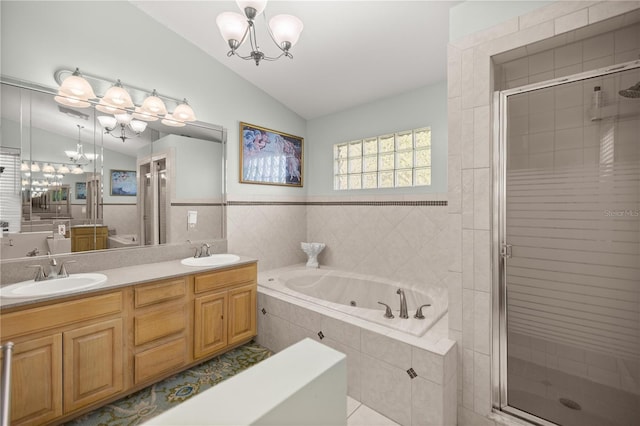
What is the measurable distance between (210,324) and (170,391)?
0.50 metres

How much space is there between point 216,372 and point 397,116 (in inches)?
116

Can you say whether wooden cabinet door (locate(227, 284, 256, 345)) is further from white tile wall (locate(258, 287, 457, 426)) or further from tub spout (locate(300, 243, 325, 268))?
tub spout (locate(300, 243, 325, 268))

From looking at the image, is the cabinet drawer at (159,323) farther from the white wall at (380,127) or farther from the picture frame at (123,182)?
the white wall at (380,127)

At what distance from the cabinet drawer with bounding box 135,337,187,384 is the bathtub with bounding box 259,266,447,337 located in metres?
0.91

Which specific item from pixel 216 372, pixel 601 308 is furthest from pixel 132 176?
pixel 601 308

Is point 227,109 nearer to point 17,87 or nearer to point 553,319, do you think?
point 17,87

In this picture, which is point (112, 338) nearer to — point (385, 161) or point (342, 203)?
point (342, 203)

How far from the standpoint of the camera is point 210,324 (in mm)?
2320

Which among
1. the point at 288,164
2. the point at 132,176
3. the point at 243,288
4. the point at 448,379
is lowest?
the point at 448,379

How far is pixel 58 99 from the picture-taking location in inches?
81.8

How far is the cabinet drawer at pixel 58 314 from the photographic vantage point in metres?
1.48

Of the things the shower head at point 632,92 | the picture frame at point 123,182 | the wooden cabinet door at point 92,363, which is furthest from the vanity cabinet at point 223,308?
the shower head at point 632,92

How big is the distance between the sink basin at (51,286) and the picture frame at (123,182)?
71 centimetres

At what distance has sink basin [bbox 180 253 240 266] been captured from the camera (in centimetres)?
248
